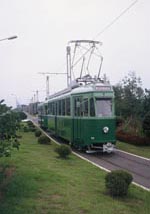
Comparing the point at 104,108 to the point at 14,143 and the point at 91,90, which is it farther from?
the point at 14,143

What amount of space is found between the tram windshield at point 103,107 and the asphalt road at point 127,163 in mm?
1974

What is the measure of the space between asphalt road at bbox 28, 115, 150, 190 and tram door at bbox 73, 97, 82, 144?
89 centimetres

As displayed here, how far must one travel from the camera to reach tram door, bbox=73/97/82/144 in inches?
931

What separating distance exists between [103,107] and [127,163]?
13.6 ft

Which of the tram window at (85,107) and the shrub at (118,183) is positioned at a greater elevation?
the tram window at (85,107)

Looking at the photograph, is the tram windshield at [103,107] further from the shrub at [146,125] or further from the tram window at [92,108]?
the shrub at [146,125]

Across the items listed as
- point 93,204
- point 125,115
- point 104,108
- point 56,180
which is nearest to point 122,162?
point 104,108

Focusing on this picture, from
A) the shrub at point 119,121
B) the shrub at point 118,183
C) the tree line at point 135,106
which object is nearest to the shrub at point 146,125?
the tree line at point 135,106

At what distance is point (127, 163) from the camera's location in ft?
63.0

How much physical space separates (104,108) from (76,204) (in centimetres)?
1276

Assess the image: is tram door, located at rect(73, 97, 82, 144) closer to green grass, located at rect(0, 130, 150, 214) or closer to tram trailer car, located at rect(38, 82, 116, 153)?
tram trailer car, located at rect(38, 82, 116, 153)

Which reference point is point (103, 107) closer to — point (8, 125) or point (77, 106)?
point (77, 106)

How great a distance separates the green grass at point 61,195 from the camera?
9.57m

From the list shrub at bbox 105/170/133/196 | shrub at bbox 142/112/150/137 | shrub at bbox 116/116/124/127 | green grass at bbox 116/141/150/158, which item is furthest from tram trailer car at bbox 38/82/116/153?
shrub at bbox 116/116/124/127
